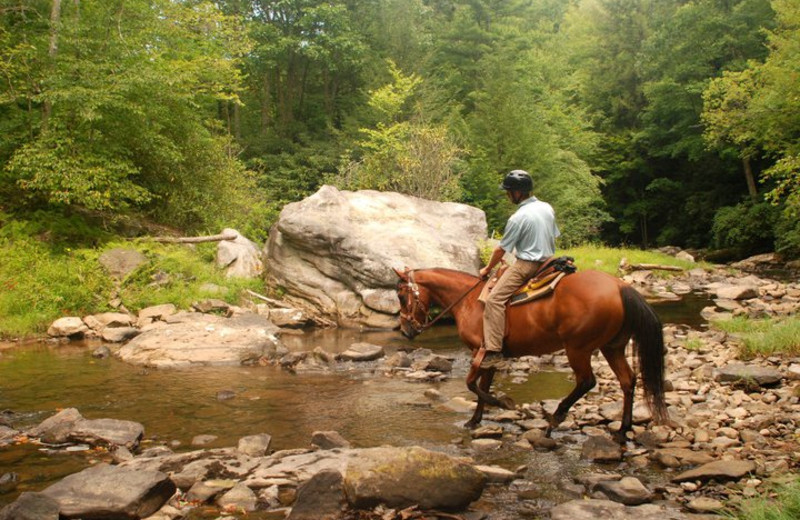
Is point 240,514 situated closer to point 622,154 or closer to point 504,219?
point 504,219

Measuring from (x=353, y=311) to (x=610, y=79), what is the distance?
39208 millimetres

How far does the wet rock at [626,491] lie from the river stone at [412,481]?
3.95 ft

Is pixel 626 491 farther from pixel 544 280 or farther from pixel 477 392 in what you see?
A: pixel 544 280

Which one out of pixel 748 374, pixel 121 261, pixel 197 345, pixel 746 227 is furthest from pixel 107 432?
pixel 746 227

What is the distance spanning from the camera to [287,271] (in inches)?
760

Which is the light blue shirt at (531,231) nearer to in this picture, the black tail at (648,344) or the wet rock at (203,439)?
the black tail at (648,344)

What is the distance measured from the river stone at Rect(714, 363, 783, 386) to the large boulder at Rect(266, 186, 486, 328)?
10121 millimetres

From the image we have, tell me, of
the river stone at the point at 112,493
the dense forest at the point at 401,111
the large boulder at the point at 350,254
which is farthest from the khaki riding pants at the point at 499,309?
the dense forest at the point at 401,111

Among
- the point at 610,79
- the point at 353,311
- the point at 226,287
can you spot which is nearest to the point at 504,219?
the point at 353,311

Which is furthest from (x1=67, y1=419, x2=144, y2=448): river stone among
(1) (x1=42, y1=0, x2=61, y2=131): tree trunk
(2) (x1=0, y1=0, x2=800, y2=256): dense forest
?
(1) (x1=42, y1=0, x2=61, y2=131): tree trunk

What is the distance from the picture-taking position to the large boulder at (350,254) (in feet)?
60.1

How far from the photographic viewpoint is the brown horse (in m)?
7.04

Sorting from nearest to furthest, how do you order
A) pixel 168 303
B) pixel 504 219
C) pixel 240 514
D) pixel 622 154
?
pixel 240 514 → pixel 168 303 → pixel 504 219 → pixel 622 154

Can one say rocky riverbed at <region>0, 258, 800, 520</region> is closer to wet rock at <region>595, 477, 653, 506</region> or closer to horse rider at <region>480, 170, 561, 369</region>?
wet rock at <region>595, 477, 653, 506</region>
